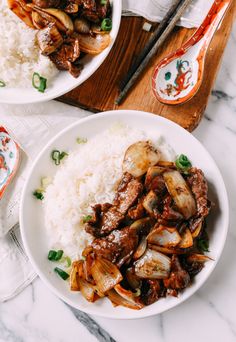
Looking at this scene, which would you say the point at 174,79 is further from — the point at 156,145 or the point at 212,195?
the point at 212,195

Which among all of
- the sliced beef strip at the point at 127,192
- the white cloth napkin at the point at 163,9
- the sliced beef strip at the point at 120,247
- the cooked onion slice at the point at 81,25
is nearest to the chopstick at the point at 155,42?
the white cloth napkin at the point at 163,9

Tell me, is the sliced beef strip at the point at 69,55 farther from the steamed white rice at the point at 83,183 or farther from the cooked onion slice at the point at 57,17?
the steamed white rice at the point at 83,183

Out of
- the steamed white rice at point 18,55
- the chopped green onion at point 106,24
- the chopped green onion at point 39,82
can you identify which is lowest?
the chopped green onion at point 39,82

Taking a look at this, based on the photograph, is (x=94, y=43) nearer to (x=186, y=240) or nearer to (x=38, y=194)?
(x=38, y=194)

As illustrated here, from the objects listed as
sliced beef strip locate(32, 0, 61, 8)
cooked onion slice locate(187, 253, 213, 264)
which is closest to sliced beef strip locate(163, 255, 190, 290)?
cooked onion slice locate(187, 253, 213, 264)

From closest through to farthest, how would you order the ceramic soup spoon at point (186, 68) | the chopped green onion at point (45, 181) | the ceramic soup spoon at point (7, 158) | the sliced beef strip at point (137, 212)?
the sliced beef strip at point (137, 212) < the ceramic soup spoon at point (186, 68) < the chopped green onion at point (45, 181) < the ceramic soup spoon at point (7, 158)

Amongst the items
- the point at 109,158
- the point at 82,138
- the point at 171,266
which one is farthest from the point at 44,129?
the point at 171,266
